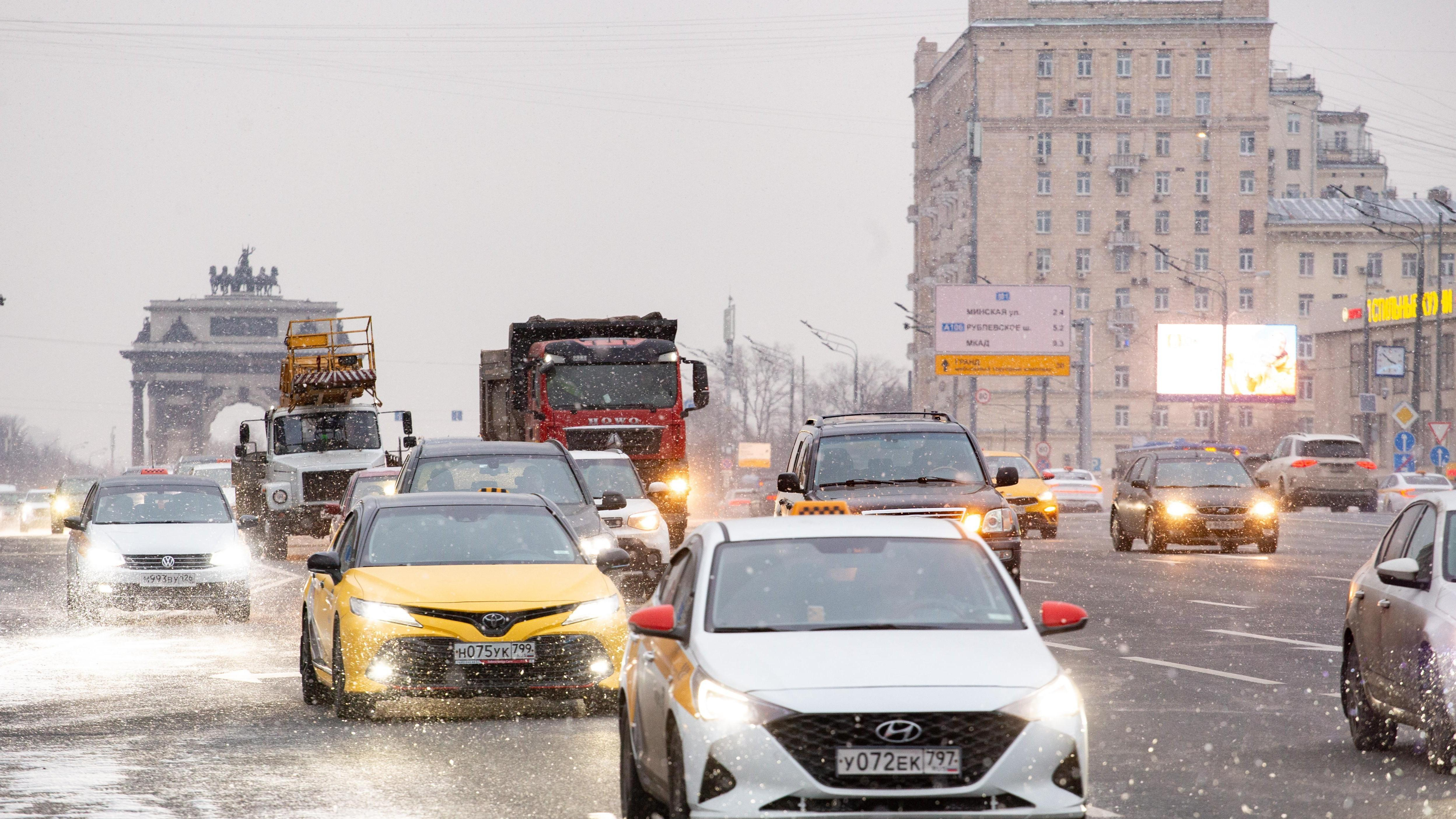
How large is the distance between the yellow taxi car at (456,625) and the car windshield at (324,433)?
2317 cm

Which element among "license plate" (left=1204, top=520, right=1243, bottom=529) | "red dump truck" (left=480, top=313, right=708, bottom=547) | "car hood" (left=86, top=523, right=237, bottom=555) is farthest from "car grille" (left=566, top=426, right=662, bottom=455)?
"car hood" (left=86, top=523, right=237, bottom=555)

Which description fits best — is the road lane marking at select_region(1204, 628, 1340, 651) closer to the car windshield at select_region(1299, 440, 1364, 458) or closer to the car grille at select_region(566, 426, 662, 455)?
the car grille at select_region(566, 426, 662, 455)

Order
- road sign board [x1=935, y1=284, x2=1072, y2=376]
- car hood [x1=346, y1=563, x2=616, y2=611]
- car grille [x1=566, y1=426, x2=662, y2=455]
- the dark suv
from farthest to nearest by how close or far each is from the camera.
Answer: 1. road sign board [x1=935, y1=284, x2=1072, y2=376]
2. car grille [x1=566, y1=426, x2=662, y2=455]
3. the dark suv
4. car hood [x1=346, y1=563, x2=616, y2=611]

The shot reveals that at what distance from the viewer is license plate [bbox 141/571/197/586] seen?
20.3 meters

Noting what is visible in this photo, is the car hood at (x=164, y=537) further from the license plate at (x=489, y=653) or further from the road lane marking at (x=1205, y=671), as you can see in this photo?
the road lane marking at (x=1205, y=671)

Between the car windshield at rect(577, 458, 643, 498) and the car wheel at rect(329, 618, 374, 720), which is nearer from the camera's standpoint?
the car wheel at rect(329, 618, 374, 720)

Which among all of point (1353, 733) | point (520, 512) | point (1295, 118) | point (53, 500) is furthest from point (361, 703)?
point (1295, 118)

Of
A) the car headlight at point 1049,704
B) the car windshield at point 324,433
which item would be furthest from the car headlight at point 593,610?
the car windshield at point 324,433

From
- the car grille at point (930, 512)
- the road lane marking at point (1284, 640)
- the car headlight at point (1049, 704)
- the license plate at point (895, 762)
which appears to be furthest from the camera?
the car grille at point (930, 512)

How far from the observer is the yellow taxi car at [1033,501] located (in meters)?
36.5

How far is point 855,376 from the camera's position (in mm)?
86438

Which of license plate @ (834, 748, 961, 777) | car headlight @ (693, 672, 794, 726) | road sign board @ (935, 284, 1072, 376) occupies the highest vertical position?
road sign board @ (935, 284, 1072, 376)

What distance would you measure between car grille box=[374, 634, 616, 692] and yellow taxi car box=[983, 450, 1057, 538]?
81.3 ft

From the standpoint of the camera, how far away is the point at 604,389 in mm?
33375
